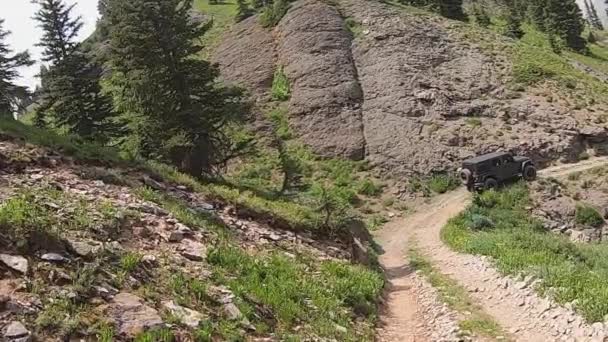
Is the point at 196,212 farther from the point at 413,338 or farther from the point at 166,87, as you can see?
the point at 166,87

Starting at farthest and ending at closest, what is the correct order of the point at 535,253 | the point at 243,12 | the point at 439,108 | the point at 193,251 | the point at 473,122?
the point at 243,12, the point at 439,108, the point at 473,122, the point at 535,253, the point at 193,251

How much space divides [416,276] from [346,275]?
398 centimetres

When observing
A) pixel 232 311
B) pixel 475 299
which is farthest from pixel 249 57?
pixel 232 311

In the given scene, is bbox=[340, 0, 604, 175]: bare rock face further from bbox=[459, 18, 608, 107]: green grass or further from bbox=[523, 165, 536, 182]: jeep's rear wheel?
bbox=[523, 165, 536, 182]: jeep's rear wheel

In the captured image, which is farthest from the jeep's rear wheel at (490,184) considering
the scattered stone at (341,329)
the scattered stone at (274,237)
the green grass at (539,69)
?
the scattered stone at (341,329)

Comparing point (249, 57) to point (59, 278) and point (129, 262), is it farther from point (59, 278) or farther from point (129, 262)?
point (59, 278)

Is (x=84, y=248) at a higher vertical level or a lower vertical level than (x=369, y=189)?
higher

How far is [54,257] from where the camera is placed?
9414 millimetres

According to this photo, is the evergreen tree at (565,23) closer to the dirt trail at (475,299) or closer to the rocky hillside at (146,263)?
the dirt trail at (475,299)

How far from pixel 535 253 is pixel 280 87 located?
118 ft

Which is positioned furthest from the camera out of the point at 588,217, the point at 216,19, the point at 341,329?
the point at 216,19

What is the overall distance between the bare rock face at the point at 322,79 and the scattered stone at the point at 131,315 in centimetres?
3319

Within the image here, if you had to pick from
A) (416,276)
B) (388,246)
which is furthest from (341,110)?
(416,276)

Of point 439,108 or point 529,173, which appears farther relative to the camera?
point 439,108
